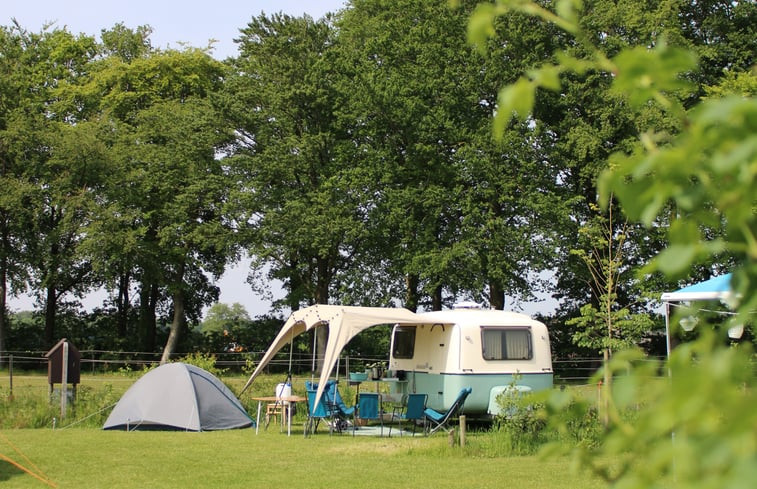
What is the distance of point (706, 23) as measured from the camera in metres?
24.3

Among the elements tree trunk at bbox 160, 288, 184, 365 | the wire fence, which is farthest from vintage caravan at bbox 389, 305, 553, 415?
tree trunk at bbox 160, 288, 184, 365

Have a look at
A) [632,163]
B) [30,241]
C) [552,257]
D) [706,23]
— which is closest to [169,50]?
[30,241]

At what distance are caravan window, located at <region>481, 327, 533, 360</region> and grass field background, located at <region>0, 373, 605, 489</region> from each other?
1.77m

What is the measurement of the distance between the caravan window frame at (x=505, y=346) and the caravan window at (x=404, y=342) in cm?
176

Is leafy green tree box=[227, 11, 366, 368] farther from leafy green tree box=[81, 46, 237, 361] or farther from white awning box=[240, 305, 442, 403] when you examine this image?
white awning box=[240, 305, 442, 403]

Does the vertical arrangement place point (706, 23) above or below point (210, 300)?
above

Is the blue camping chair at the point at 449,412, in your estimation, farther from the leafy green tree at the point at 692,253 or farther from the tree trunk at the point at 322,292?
the tree trunk at the point at 322,292

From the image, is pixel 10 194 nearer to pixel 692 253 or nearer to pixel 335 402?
pixel 335 402

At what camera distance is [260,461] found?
33.6 ft

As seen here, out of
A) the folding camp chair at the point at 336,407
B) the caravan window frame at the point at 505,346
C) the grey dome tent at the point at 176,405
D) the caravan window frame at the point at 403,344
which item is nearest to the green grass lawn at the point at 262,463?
the folding camp chair at the point at 336,407

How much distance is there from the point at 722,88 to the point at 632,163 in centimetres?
2196

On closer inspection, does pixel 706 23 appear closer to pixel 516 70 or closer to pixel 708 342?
pixel 516 70

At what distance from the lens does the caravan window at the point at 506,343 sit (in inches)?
561

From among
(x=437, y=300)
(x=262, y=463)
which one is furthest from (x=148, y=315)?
(x=262, y=463)
